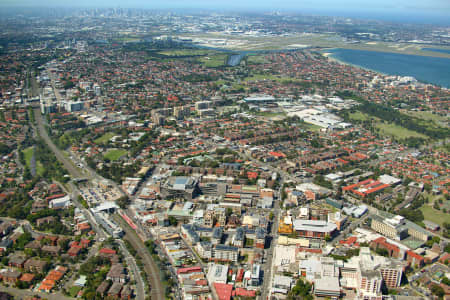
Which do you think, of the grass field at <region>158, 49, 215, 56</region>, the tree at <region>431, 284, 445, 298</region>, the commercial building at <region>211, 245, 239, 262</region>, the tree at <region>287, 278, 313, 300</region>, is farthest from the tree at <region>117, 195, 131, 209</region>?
the grass field at <region>158, 49, 215, 56</region>

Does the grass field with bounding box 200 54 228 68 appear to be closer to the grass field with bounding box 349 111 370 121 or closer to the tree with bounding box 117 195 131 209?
the grass field with bounding box 349 111 370 121

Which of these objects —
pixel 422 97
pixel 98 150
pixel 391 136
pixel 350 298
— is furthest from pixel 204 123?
pixel 422 97

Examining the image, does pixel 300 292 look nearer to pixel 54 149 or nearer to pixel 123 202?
pixel 123 202

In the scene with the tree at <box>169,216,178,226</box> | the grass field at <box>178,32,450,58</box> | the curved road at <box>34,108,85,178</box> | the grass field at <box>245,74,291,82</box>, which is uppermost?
the grass field at <box>178,32,450,58</box>

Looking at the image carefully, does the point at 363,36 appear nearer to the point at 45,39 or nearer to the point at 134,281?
the point at 45,39

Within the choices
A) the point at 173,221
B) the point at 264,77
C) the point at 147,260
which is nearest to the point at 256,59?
the point at 264,77

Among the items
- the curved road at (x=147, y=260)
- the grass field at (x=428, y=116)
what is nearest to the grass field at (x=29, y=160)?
the curved road at (x=147, y=260)

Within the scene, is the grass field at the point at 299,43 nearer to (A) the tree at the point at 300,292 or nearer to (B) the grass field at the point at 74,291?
(A) the tree at the point at 300,292
